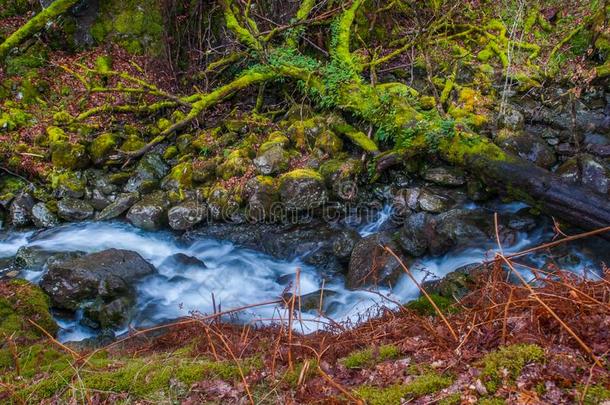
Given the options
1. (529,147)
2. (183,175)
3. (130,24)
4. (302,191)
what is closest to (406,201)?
(302,191)

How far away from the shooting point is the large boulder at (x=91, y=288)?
19.0 feet

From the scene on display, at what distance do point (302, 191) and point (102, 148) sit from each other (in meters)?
A: 4.67

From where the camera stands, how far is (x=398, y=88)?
8.84 meters

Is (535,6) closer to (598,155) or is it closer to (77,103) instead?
(598,155)

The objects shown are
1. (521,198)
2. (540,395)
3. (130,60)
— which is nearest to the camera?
(540,395)

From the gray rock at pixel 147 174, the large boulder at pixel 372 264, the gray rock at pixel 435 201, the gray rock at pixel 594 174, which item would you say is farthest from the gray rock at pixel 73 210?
the gray rock at pixel 594 174

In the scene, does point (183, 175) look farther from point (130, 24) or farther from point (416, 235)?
point (130, 24)

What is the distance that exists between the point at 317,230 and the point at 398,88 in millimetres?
3783

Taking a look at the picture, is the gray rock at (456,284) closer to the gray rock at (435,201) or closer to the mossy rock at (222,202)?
the gray rock at (435,201)

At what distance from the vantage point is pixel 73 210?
26.2ft

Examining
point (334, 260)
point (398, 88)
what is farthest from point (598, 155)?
point (334, 260)

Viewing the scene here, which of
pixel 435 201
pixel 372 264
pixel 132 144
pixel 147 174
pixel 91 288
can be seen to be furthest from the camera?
pixel 132 144

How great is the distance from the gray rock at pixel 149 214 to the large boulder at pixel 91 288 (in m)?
1.44

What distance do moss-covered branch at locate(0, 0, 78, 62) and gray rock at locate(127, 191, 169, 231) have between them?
615 centimetres
